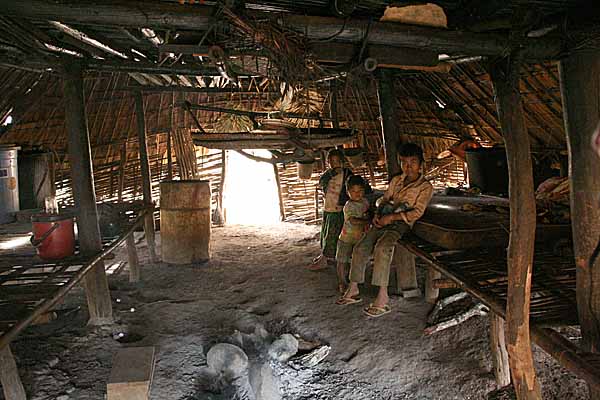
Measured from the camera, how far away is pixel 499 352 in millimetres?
3324

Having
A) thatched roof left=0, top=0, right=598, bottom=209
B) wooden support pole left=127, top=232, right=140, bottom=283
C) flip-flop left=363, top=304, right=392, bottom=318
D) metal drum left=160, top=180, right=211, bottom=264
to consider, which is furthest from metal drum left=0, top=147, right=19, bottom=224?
flip-flop left=363, top=304, right=392, bottom=318

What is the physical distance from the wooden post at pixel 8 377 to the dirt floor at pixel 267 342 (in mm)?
224

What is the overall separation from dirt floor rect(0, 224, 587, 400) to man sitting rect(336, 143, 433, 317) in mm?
387

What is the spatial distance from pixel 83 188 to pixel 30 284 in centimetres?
104

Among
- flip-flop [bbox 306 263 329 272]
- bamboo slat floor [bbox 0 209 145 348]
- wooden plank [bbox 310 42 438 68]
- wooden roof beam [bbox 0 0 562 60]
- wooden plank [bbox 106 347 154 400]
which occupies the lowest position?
flip-flop [bbox 306 263 329 272]

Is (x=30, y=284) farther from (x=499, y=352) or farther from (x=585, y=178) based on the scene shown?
(x=585, y=178)

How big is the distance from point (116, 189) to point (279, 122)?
5.33m

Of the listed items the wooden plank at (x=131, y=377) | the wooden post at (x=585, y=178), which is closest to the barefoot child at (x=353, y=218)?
the wooden post at (x=585, y=178)

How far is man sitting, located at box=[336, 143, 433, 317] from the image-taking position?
4.19 meters

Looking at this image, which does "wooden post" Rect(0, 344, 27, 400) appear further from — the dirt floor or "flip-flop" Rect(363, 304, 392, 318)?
"flip-flop" Rect(363, 304, 392, 318)

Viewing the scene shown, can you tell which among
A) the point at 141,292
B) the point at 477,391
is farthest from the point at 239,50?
the point at 141,292

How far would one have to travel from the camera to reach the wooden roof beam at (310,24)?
92.7 inches

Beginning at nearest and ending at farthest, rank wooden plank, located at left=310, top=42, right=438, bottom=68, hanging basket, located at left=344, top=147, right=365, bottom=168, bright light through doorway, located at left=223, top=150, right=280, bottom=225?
wooden plank, located at left=310, top=42, right=438, bottom=68 → hanging basket, located at left=344, top=147, right=365, bottom=168 → bright light through doorway, located at left=223, top=150, right=280, bottom=225

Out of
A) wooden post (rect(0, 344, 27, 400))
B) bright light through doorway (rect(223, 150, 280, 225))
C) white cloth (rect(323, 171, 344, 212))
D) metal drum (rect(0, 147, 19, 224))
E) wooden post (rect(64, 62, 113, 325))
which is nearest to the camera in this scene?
wooden post (rect(0, 344, 27, 400))
